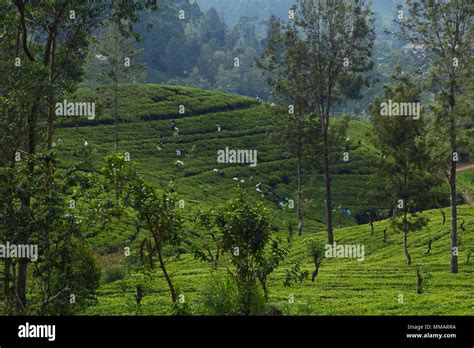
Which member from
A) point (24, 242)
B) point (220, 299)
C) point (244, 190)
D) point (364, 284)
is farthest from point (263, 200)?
point (24, 242)

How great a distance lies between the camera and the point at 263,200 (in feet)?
288

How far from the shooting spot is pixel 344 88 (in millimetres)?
60438

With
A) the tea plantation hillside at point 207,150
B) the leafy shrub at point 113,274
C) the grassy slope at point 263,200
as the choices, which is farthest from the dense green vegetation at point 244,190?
the tea plantation hillside at point 207,150

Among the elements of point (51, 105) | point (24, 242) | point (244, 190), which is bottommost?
point (24, 242)

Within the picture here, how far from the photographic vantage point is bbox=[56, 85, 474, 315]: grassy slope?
108ft

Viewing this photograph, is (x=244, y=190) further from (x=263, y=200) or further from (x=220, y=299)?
(x=263, y=200)

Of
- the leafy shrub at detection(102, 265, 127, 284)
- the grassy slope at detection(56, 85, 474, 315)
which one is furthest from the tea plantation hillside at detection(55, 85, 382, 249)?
the leafy shrub at detection(102, 265, 127, 284)

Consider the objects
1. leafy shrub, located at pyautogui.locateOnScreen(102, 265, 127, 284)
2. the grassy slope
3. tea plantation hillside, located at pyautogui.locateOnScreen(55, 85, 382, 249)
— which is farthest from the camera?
tea plantation hillside, located at pyautogui.locateOnScreen(55, 85, 382, 249)

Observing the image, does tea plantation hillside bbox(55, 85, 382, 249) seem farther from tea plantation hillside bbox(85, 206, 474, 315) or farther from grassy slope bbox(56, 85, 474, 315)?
tea plantation hillside bbox(85, 206, 474, 315)

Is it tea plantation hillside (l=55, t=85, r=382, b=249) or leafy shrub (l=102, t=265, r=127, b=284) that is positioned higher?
tea plantation hillside (l=55, t=85, r=382, b=249)

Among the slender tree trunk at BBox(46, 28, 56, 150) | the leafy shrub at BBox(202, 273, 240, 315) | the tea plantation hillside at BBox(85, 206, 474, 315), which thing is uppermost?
the slender tree trunk at BBox(46, 28, 56, 150)

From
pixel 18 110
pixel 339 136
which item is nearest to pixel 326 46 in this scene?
pixel 339 136

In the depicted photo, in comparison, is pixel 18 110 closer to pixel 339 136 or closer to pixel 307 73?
pixel 307 73

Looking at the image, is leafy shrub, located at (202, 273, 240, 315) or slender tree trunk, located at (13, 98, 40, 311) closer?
leafy shrub, located at (202, 273, 240, 315)
